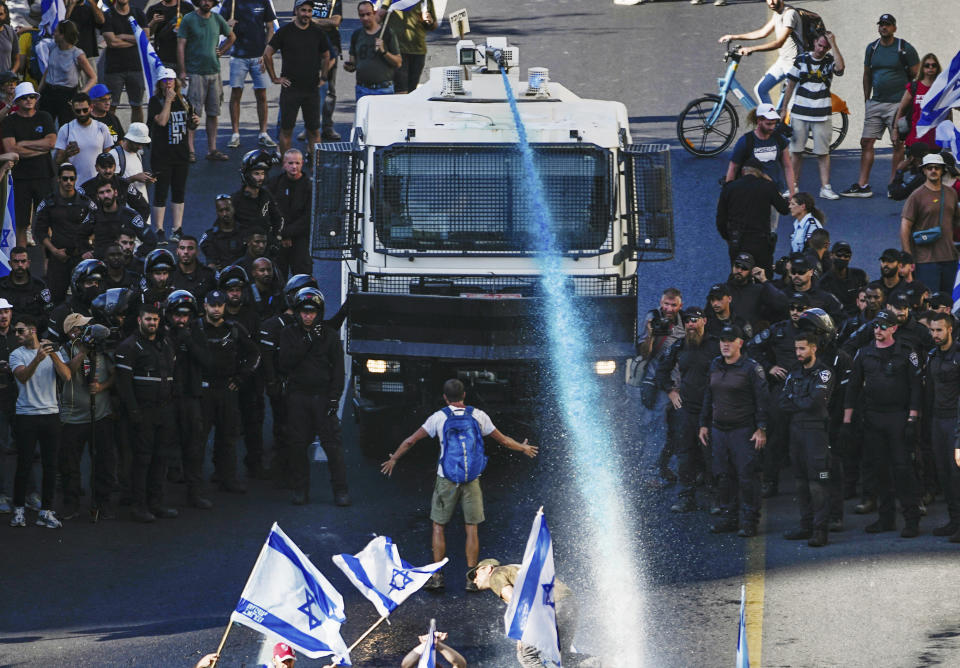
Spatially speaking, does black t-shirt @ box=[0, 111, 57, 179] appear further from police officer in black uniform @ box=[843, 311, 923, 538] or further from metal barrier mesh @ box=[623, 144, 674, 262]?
police officer in black uniform @ box=[843, 311, 923, 538]

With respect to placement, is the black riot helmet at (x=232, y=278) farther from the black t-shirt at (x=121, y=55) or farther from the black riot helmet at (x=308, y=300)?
the black t-shirt at (x=121, y=55)

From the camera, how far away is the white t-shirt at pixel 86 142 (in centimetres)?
1877

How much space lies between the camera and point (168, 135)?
19656mm

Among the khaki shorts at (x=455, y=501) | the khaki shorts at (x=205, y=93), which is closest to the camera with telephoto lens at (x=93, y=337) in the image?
the khaki shorts at (x=455, y=501)

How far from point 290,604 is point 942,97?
1130 cm

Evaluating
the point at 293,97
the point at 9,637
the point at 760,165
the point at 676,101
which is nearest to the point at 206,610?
the point at 9,637

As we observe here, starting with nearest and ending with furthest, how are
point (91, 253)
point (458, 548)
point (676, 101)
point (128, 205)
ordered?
point (458, 548)
point (91, 253)
point (128, 205)
point (676, 101)

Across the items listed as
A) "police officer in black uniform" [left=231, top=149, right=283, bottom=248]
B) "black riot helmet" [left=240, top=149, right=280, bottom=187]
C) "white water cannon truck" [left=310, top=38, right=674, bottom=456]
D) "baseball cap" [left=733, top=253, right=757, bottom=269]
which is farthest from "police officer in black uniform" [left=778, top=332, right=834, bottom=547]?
"black riot helmet" [left=240, top=149, right=280, bottom=187]

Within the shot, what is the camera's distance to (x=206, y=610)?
12734 millimetres

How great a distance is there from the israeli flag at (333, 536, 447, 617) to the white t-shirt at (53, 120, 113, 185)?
29.1ft

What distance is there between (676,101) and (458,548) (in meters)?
11.9

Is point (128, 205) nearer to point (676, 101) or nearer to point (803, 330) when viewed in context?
point (803, 330)

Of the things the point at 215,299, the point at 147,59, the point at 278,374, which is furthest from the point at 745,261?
the point at 147,59

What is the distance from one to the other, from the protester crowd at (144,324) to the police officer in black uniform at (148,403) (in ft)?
0.05
